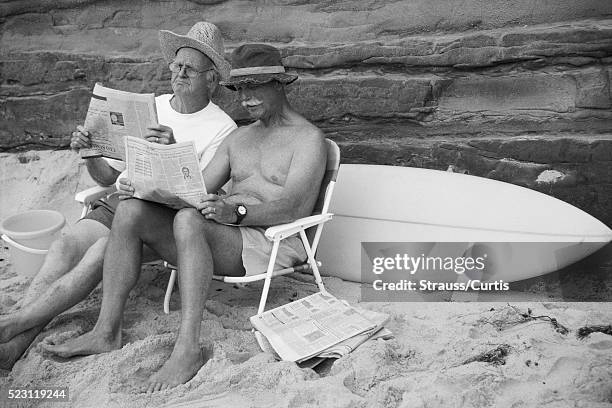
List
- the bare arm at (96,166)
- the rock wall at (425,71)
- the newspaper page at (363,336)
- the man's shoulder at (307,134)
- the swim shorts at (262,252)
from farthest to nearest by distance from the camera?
the rock wall at (425,71) < the bare arm at (96,166) < the man's shoulder at (307,134) < the swim shorts at (262,252) < the newspaper page at (363,336)

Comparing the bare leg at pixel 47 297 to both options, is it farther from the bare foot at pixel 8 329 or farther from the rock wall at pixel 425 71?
the rock wall at pixel 425 71

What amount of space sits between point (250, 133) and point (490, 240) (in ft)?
5.25

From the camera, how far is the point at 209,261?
3551mm

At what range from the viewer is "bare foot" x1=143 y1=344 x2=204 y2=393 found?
10.5ft

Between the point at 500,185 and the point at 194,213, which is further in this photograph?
the point at 500,185

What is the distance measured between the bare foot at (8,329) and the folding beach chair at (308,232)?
85 centimetres

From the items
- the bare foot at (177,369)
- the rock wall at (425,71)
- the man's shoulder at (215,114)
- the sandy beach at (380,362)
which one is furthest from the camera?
the rock wall at (425,71)

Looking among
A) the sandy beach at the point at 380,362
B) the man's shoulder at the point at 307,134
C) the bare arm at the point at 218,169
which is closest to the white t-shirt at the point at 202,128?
the bare arm at the point at 218,169

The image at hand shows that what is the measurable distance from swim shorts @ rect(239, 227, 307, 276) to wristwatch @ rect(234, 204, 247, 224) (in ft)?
Answer: 0.36

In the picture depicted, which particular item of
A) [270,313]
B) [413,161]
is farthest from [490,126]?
[270,313]

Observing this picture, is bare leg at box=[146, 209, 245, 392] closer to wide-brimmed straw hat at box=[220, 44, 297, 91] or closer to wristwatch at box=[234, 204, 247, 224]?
wristwatch at box=[234, 204, 247, 224]

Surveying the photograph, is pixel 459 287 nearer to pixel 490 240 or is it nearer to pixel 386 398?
pixel 490 240

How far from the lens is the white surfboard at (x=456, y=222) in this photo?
4145mm

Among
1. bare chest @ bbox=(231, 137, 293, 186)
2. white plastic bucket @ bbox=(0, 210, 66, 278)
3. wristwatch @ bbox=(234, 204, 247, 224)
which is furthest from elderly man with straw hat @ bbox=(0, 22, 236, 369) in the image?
wristwatch @ bbox=(234, 204, 247, 224)
